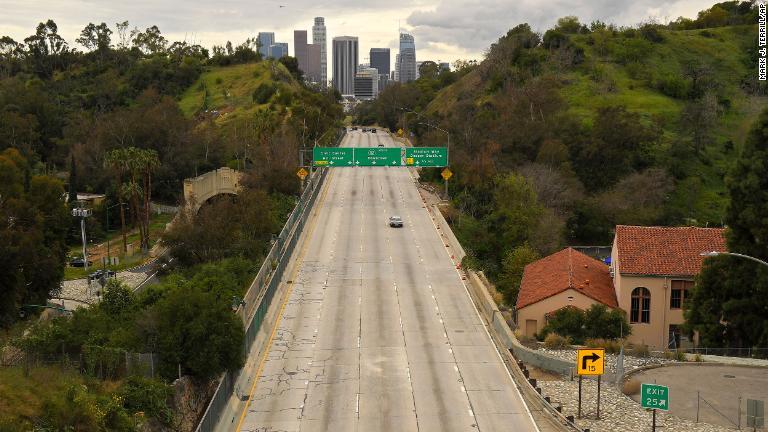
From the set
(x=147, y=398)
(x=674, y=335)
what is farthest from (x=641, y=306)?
(x=147, y=398)

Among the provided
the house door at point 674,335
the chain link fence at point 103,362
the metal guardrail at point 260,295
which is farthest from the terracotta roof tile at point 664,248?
the chain link fence at point 103,362

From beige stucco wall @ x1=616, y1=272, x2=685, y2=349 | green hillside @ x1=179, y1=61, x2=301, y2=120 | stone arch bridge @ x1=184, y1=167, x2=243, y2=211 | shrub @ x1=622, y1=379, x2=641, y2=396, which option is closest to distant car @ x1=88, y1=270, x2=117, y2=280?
stone arch bridge @ x1=184, y1=167, x2=243, y2=211

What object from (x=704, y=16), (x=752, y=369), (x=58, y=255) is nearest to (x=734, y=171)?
(x=752, y=369)

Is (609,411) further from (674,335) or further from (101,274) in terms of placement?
(101,274)

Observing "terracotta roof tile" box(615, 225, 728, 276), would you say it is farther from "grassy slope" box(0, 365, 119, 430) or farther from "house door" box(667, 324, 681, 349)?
"grassy slope" box(0, 365, 119, 430)

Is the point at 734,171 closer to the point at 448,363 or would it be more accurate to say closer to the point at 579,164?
the point at 448,363

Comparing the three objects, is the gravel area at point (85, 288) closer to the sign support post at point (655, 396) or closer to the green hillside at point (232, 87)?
the sign support post at point (655, 396)
